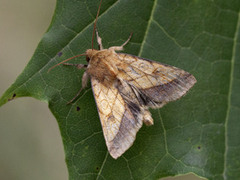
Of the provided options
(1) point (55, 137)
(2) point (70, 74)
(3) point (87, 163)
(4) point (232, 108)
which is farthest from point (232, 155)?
(1) point (55, 137)

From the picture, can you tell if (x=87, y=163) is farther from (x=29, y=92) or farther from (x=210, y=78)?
(x=210, y=78)

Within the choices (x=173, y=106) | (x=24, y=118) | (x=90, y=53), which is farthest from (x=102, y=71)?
(x=24, y=118)

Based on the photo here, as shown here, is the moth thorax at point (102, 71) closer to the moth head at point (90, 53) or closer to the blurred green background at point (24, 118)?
the moth head at point (90, 53)

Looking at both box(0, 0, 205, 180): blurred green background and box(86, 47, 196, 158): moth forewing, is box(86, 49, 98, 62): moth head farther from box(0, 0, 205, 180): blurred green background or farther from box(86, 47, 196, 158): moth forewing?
box(0, 0, 205, 180): blurred green background

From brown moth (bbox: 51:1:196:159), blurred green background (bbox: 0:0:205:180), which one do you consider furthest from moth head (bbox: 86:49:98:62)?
blurred green background (bbox: 0:0:205:180)

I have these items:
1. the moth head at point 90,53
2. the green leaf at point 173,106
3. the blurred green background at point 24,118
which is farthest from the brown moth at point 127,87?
the blurred green background at point 24,118

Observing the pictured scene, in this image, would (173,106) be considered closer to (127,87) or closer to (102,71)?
(127,87)
